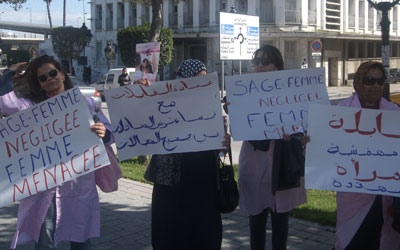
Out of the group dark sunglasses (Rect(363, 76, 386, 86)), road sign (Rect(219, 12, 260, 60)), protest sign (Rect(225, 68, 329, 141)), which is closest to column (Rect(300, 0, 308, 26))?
road sign (Rect(219, 12, 260, 60))

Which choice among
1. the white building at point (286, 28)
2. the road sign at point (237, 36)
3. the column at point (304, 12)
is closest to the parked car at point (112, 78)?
the white building at point (286, 28)

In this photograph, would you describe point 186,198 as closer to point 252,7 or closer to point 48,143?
point 48,143

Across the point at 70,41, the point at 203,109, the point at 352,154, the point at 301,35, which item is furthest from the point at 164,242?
the point at 70,41

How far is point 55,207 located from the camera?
3.32m

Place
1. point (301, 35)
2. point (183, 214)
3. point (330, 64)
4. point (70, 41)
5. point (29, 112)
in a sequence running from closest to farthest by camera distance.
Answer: point (29, 112) → point (183, 214) → point (301, 35) → point (330, 64) → point (70, 41)

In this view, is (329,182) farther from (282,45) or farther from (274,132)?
(282,45)

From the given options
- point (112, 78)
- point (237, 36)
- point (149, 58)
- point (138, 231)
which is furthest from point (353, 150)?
point (112, 78)

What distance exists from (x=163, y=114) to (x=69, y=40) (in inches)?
1740

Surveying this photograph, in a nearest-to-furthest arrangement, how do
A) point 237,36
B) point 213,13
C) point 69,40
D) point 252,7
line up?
point 237,36, point 252,7, point 213,13, point 69,40

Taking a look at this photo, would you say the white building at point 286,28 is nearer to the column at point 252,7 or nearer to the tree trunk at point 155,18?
the column at point 252,7

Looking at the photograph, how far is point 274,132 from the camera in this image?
3707 millimetres

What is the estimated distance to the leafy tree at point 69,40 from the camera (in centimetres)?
4531

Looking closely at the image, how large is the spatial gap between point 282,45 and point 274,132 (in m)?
33.0

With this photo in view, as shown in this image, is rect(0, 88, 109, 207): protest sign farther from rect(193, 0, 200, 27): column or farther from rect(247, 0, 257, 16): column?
rect(193, 0, 200, 27): column
